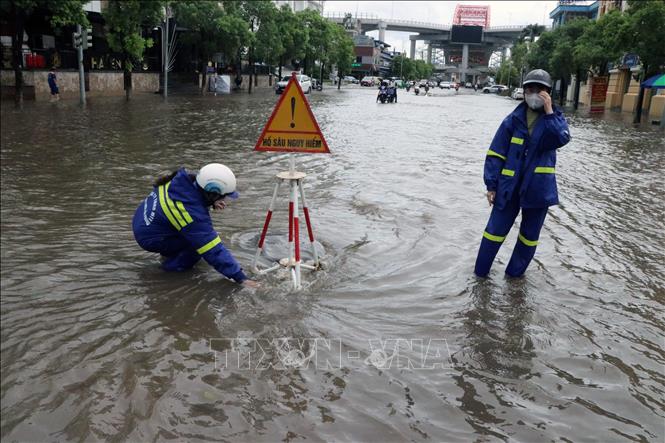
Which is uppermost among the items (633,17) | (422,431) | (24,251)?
(633,17)

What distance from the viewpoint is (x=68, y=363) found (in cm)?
363

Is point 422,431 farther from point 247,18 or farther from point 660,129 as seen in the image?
point 247,18

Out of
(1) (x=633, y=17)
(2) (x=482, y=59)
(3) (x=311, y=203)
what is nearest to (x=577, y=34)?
(1) (x=633, y=17)

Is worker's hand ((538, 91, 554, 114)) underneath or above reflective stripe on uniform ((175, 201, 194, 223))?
above

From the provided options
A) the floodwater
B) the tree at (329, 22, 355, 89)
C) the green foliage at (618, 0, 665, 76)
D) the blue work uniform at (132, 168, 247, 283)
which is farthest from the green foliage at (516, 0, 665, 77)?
the tree at (329, 22, 355, 89)

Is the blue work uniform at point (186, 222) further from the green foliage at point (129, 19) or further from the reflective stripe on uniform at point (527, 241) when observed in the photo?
the green foliage at point (129, 19)

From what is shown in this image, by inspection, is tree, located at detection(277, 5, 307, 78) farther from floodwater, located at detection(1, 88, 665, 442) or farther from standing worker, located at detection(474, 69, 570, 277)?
standing worker, located at detection(474, 69, 570, 277)

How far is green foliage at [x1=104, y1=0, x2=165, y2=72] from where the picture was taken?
23969 millimetres

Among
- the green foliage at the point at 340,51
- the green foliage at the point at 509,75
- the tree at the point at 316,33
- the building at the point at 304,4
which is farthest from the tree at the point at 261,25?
the green foliage at the point at 509,75

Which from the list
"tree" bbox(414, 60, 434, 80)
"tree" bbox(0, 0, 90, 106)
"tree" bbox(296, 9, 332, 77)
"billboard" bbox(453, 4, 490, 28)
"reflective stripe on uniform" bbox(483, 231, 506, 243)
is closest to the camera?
"reflective stripe on uniform" bbox(483, 231, 506, 243)

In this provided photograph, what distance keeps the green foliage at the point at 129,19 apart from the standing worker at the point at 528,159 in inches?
872

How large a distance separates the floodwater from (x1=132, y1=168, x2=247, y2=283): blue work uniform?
35cm

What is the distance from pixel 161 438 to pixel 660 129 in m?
26.6

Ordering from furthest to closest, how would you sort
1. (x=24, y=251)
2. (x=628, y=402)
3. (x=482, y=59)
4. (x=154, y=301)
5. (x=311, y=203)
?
(x=482, y=59) → (x=311, y=203) → (x=24, y=251) → (x=154, y=301) → (x=628, y=402)
